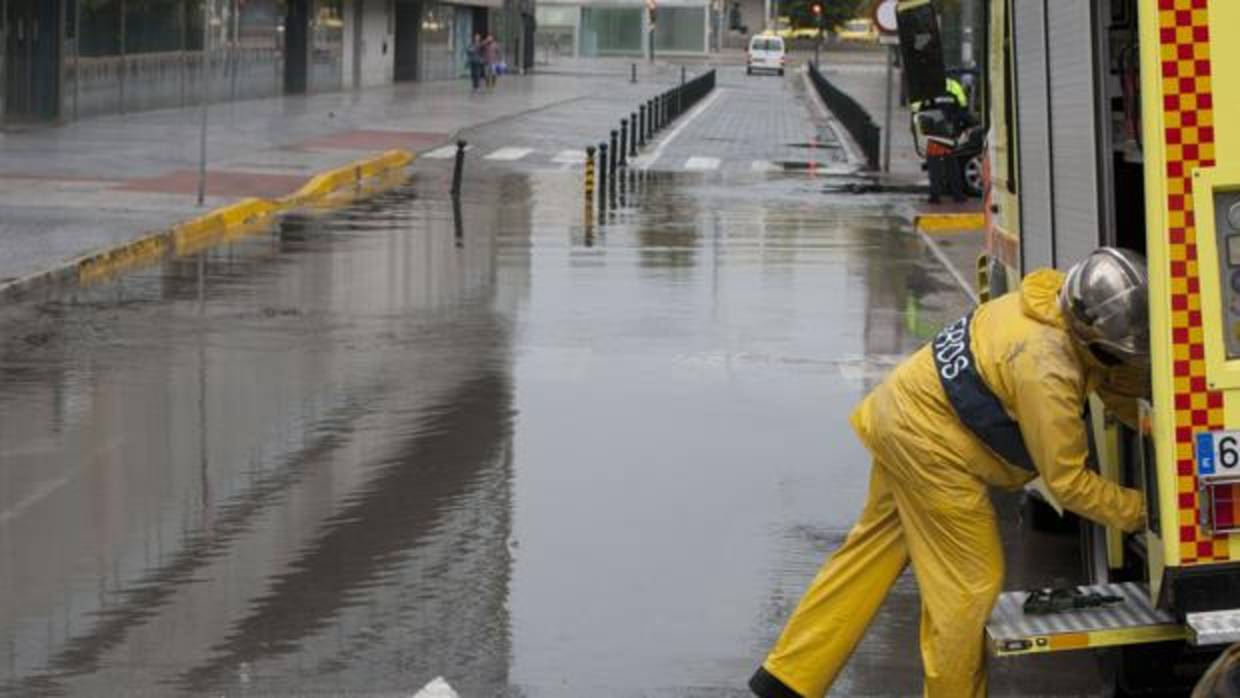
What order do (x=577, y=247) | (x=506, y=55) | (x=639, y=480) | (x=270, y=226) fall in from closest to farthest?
(x=639, y=480)
(x=577, y=247)
(x=270, y=226)
(x=506, y=55)

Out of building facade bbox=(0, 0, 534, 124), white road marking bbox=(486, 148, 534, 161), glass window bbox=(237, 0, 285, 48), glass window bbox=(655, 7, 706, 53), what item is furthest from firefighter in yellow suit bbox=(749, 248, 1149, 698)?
glass window bbox=(655, 7, 706, 53)

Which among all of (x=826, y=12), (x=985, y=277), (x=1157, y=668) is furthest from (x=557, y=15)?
(x=1157, y=668)

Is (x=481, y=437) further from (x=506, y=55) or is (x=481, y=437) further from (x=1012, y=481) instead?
(x=506, y=55)

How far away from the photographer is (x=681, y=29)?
12025cm

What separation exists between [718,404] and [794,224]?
512 inches

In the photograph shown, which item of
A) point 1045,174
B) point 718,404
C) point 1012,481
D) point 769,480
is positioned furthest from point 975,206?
point 1012,481

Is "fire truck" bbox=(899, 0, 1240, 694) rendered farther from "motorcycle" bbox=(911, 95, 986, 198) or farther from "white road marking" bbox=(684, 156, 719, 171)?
"white road marking" bbox=(684, 156, 719, 171)

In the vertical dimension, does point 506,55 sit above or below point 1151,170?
above

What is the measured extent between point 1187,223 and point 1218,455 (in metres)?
0.65

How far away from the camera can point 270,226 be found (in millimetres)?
25062

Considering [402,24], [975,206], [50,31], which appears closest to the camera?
[975,206]

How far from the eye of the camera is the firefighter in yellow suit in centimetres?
662

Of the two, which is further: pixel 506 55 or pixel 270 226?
pixel 506 55

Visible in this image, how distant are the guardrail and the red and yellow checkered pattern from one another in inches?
1190
